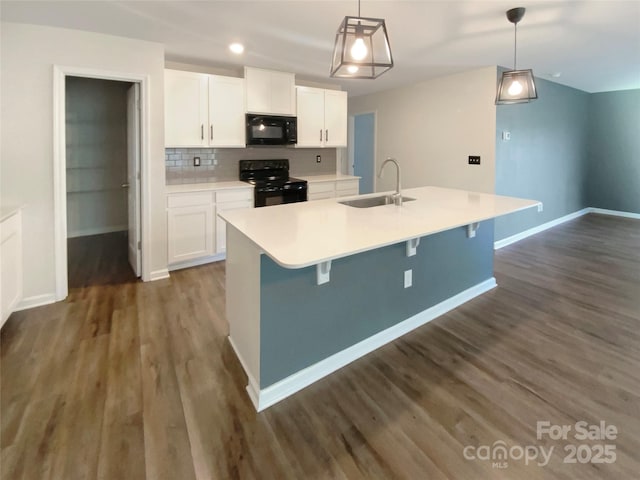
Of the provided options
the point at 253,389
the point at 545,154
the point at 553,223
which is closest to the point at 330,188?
the point at 545,154

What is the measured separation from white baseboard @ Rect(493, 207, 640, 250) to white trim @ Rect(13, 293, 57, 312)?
4.83 m

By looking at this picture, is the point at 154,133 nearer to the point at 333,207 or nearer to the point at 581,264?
the point at 333,207

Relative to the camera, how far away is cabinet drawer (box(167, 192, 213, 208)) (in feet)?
12.4

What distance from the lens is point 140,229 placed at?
362cm

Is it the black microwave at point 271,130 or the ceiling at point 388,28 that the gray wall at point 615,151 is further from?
the black microwave at point 271,130

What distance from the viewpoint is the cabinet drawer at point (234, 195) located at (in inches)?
161

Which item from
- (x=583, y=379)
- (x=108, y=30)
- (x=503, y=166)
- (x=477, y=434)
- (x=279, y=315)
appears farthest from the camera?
(x=503, y=166)

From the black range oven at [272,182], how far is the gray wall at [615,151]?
6147 mm

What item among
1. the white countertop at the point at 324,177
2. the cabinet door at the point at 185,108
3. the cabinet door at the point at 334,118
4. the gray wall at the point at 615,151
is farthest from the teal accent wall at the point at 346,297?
the gray wall at the point at 615,151

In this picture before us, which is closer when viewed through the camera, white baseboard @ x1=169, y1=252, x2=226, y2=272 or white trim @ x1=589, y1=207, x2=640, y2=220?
white baseboard @ x1=169, y1=252, x2=226, y2=272

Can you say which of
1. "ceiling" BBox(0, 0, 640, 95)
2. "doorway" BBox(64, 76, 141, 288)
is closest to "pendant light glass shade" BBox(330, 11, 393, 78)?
"ceiling" BBox(0, 0, 640, 95)

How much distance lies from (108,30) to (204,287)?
7.96ft

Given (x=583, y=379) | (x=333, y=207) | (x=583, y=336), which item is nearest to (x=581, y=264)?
(x=583, y=336)

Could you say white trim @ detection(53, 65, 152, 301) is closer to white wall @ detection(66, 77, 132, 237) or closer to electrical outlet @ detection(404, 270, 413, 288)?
white wall @ detection(66, 77, 132, 237)
